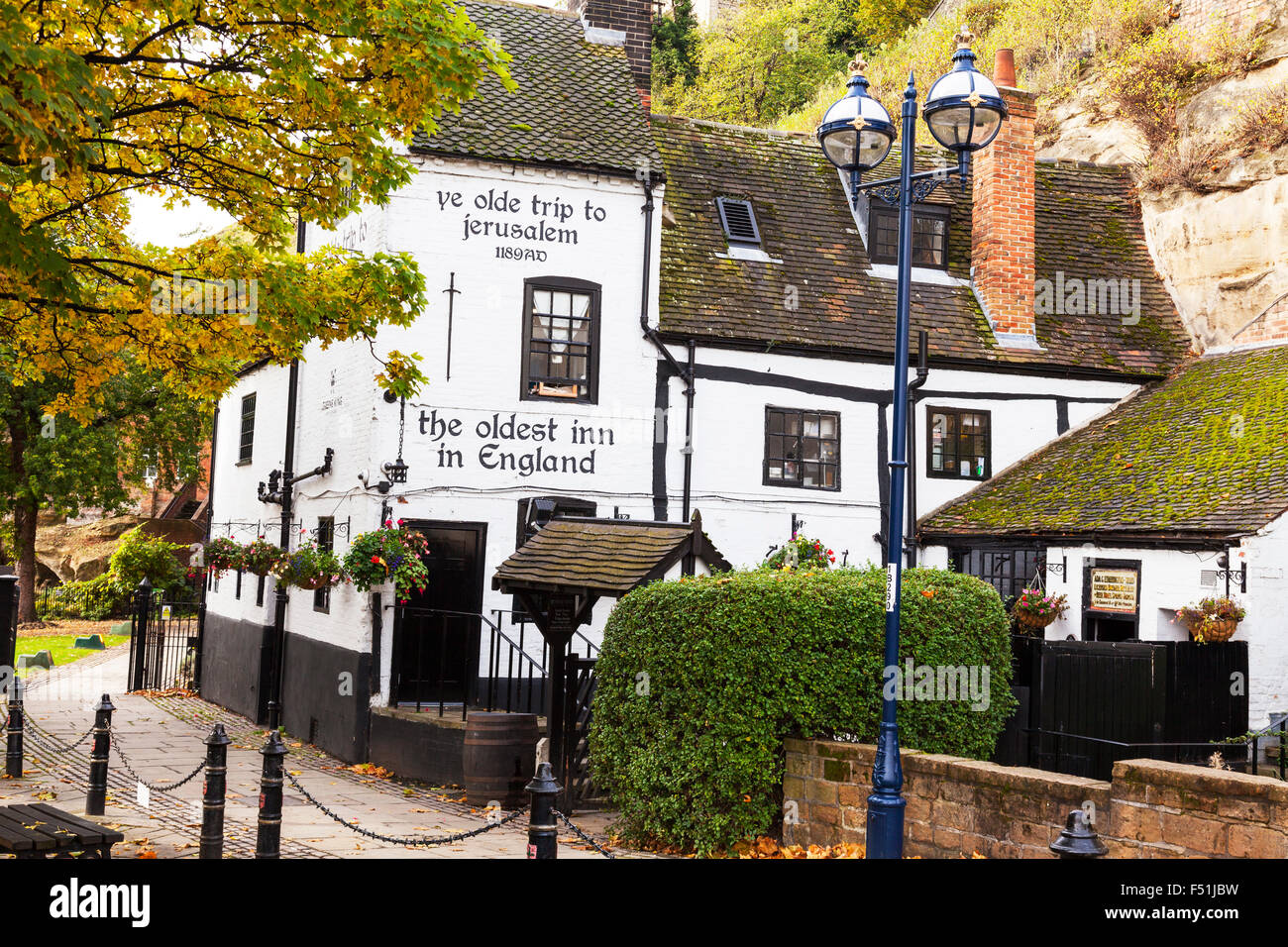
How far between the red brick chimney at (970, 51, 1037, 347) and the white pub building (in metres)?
0.05

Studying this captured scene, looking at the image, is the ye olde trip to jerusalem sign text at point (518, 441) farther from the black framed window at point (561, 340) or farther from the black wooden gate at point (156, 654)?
the black wooden gate at point (156, 654)

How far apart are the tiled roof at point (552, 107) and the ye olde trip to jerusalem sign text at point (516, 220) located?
532mm

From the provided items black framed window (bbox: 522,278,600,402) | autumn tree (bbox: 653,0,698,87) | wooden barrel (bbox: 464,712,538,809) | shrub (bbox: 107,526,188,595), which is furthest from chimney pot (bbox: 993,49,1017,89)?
autumn tree (bbox: 653,0,698,87)

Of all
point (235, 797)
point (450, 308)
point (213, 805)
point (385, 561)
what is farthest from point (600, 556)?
point (450, 308)

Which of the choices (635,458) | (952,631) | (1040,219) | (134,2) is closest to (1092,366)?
(1040,219)

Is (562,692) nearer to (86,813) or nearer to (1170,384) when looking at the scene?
(86,813)

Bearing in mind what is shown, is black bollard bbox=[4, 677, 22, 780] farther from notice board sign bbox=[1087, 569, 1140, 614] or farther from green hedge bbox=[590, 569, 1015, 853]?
notice board sign bbox=[1087, 569, 1140, 614]

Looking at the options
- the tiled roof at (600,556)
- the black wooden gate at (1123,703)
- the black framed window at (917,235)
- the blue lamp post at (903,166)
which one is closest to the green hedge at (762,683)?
the blue lamp post at (903,166)

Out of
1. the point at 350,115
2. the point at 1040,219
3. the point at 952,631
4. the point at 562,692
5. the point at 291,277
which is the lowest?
the point at 562,692

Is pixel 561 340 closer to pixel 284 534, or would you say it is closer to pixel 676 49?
pixel 284 534

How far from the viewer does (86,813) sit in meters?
11.1

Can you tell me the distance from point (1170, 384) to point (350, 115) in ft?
47.3

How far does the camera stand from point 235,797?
1283cm

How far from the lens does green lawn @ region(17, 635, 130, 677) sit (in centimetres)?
2819
